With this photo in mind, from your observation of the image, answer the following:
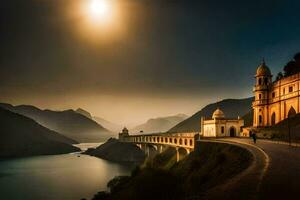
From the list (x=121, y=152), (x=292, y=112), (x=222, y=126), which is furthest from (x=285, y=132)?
(x=121, y=152)

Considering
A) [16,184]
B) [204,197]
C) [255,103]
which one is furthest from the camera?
[16,184]

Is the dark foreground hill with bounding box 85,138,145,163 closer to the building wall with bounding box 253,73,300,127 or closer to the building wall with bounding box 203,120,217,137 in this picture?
the building wall with bounding box 203,120,217,137

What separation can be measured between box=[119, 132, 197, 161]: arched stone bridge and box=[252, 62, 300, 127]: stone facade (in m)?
17.0

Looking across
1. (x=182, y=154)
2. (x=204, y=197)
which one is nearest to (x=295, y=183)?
(x=204, y=197)

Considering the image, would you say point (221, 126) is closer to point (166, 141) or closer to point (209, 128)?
point (209, 128)

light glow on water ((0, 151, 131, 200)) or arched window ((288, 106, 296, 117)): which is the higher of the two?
arched window ((288, 106, 296, 117))

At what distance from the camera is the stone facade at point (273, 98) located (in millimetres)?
69312

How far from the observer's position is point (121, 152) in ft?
534

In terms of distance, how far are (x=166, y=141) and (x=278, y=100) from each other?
134 ft

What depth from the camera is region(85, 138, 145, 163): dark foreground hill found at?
152 metres

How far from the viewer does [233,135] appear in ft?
237

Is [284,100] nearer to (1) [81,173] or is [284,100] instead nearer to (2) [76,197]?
(2) [76,197]

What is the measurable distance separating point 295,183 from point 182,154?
66985 millimetres

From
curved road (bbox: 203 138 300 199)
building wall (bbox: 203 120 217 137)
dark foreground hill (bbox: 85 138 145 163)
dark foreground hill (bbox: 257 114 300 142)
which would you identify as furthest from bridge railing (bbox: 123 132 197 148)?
curved road (bbox: 203 138 300 199)
